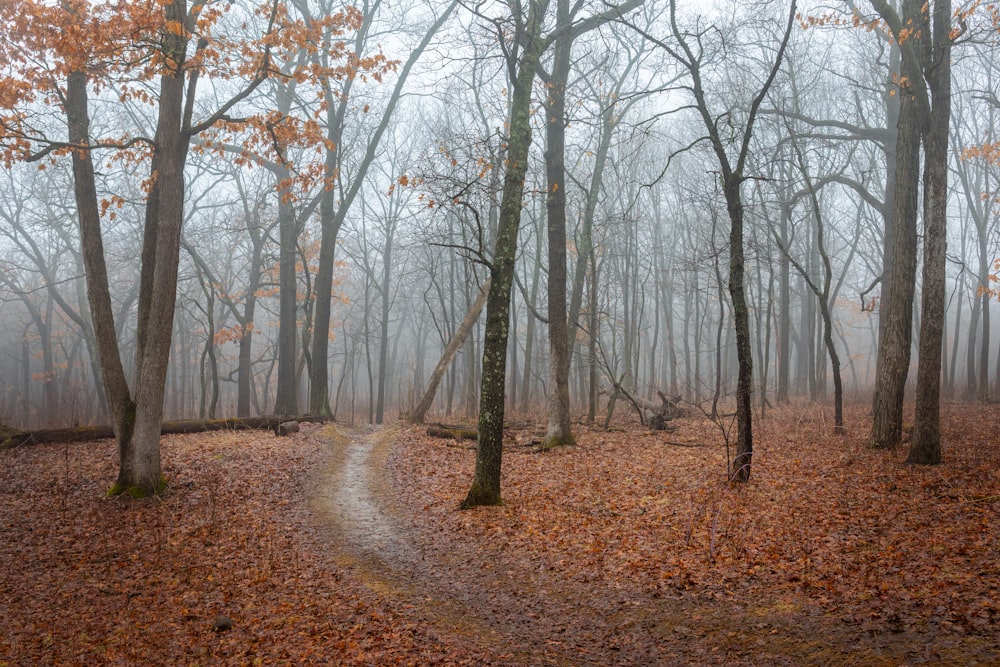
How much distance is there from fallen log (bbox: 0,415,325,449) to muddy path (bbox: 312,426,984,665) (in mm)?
7982

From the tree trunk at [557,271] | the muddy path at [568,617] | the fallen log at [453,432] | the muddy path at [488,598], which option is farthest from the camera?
the fallen log at [453,432]

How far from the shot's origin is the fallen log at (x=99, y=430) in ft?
41.7

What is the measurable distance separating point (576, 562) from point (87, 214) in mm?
9462

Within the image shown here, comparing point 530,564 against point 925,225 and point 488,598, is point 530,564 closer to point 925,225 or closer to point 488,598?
point 488,598

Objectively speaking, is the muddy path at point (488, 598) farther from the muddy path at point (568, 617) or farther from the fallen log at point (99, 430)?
the fallen log at point (99, 430)

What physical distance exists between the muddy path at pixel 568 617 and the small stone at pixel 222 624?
1372 mm

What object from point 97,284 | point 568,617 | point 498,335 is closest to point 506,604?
point 568,617

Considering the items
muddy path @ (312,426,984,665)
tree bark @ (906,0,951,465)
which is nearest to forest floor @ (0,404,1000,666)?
muddy path @ (312,426,984,665)

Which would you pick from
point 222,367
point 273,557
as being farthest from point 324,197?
point 222,367

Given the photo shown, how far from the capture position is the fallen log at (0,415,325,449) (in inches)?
500

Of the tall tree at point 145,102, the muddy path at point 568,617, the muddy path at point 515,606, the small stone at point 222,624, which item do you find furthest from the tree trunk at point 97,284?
the small stone at point 222,624

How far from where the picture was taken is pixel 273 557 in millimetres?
7230

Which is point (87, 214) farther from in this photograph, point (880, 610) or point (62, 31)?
point (880, 610)

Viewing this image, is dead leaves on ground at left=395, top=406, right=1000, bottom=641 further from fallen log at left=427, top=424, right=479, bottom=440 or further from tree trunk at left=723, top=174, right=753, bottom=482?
fallen log at left=427, top=424, right=479, bottom=440
